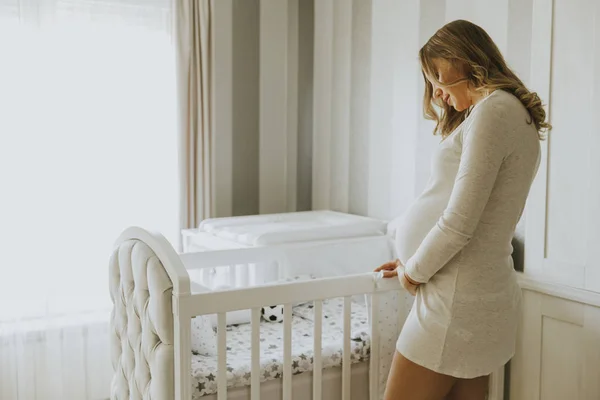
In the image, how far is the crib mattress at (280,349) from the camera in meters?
1.97

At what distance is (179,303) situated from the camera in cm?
177

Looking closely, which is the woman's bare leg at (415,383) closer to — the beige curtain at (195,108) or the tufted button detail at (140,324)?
the tufted button detail at (140,324)

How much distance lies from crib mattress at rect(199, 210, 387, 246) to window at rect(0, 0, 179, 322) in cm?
40

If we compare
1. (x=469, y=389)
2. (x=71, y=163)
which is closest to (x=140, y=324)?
(x=469, y=389)

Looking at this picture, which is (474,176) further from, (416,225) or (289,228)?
(289,228)

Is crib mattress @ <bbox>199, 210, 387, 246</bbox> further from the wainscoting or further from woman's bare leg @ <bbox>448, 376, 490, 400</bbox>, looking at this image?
woman's bare leg @ <bbox>448, 376, 490, 400</bbox>

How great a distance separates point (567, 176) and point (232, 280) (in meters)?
1.25

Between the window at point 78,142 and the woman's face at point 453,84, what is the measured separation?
164 cm

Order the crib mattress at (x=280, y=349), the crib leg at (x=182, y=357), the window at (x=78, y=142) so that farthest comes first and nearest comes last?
1. the window at (x=78, y=142)
2. the crib mattress at (x=280, y=349)
3. the crib leg at (x=182, y=357)

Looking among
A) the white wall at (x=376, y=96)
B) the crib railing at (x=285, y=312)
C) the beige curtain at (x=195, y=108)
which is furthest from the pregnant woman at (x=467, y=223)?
the beige curtain at (x=195, y=108)

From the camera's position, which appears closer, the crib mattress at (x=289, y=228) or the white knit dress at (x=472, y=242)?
the white knit dress at (x=472, y=242)

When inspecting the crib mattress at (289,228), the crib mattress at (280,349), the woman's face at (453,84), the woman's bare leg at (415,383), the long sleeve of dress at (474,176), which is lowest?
the crib mattress at (280,349)

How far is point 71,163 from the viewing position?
284 centimetres

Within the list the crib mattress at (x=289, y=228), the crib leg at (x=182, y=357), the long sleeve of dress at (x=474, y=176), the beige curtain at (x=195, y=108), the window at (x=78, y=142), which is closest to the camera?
the long sleeve of dress at (x=474, y=176)
